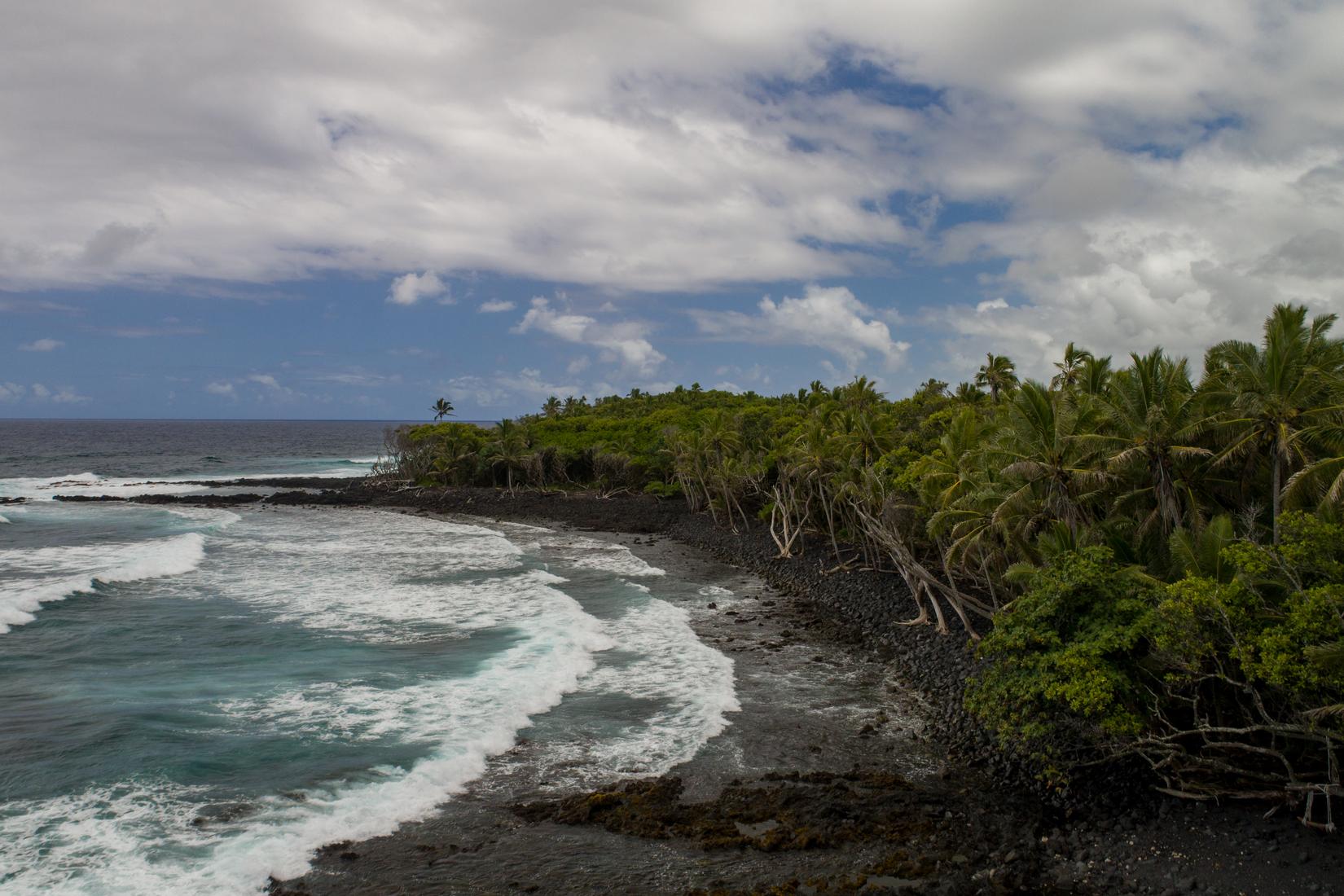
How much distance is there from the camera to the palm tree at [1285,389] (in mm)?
16688

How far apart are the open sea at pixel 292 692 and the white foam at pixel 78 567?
0.20 metres

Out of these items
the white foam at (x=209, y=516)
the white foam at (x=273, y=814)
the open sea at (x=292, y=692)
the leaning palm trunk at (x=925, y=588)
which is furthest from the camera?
the white foam at (x=209, y=516)

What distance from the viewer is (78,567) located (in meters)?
39.4

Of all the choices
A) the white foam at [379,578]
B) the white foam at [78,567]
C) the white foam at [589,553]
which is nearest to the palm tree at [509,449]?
the white foam at [379,578]

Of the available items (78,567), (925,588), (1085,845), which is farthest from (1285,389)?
(78,567)

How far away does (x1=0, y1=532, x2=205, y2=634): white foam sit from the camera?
1249 inches

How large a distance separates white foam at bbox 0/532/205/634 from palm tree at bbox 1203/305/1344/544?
36684 mm

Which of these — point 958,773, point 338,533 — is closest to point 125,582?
point 338,533

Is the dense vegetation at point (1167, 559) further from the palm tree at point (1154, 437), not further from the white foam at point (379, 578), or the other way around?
the white foam at point (379, 578)

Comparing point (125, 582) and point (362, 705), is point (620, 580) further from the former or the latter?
point (125, 582)

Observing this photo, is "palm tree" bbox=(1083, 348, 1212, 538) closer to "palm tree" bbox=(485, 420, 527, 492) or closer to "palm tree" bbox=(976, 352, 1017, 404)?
"palm tree" bbox=(976, 352, 1017, 404)

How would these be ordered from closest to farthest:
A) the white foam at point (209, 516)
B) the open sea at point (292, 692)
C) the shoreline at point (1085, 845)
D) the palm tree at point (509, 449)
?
the shoreline at point (1085, 845), the open sea at point (292, 692), the white foam at point (209, 516), the palm tree at point (509, 449)

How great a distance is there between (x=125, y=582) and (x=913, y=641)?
32685 millimetres

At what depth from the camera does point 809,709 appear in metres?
21.2
